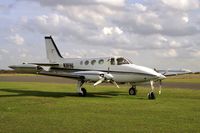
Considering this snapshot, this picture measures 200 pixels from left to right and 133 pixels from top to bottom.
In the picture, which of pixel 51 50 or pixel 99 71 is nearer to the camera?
pixel 99 71

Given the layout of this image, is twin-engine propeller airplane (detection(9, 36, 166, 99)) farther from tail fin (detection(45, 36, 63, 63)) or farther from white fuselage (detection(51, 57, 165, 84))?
tail fin (detection(45, 36, 63, 63))

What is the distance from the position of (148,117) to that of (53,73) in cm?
1777

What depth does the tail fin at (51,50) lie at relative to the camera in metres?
36.1

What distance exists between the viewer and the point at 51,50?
36.8m

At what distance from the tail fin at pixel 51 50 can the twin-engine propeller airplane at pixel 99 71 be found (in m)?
3.51

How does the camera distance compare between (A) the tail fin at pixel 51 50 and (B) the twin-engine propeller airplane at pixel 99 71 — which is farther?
(A) the tail fin at pixel 51 50

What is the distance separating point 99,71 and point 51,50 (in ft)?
30.0

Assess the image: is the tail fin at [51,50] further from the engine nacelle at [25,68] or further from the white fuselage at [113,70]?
the engine nacelle at [25,68]

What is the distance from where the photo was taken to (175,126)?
1291 cm

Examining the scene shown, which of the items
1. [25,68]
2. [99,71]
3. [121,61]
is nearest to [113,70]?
[121,61]

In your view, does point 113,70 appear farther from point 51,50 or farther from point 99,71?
point 51,50

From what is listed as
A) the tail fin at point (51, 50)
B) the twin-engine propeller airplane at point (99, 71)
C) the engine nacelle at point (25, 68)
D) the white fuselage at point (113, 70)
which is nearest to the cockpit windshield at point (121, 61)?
the twin-engine propeller airplane at point (99, 71)

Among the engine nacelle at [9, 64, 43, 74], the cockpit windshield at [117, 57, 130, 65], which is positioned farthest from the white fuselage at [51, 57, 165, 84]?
the engine nacelle at [9, 64, 43, 74]

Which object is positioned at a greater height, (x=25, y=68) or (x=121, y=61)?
(x=121, y=61)
